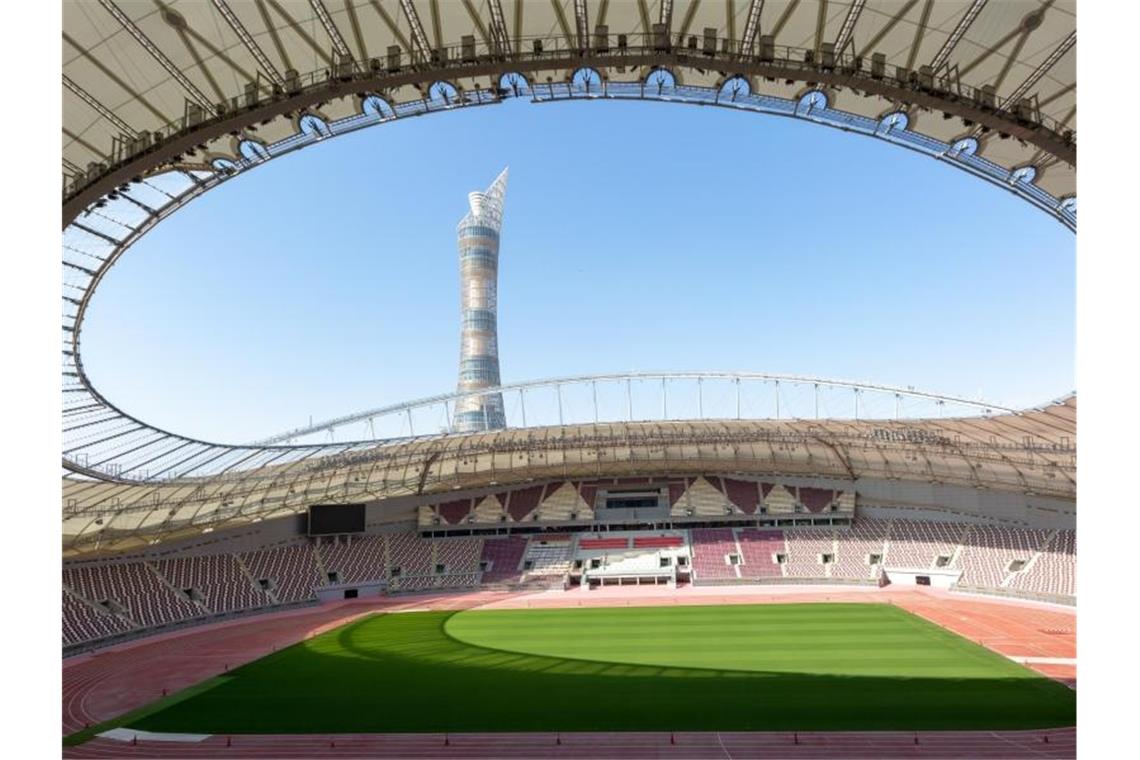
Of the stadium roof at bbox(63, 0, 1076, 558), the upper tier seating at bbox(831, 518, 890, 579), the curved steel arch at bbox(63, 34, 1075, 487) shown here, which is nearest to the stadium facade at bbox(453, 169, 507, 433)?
the upper tier seating at bbox(831, 518, 890, 579)

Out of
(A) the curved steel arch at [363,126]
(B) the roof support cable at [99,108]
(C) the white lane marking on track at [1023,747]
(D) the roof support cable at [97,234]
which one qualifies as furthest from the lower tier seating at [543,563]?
(B) the roof support cable at [99,108]

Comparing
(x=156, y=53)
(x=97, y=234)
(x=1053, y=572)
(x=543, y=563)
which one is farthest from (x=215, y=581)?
(x=1053, y=572)

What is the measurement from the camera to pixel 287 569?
5069 cm

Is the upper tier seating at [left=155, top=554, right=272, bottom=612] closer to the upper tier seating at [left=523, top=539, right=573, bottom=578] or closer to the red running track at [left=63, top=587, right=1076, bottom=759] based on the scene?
the red running track at [left=63, top=587, right=1076, bottom=759]

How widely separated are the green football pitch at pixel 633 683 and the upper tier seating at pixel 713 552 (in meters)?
15.1

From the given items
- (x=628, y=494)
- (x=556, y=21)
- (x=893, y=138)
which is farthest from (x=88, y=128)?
(x=628, y=494)

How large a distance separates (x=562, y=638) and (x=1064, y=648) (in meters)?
21.6

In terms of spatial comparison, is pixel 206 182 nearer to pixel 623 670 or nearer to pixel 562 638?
pixel 623 670

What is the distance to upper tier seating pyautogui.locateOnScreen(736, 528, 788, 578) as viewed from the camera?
171 feet

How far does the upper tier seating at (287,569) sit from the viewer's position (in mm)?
48656

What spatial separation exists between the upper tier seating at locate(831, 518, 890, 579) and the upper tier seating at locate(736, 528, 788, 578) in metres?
4.25

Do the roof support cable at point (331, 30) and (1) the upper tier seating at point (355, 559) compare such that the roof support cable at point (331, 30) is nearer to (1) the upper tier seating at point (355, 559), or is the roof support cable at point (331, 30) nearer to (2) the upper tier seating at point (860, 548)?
(1) the upper tier seating at point (355, 559)

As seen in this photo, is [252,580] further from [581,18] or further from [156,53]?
[581,18]

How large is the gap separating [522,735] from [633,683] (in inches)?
243
